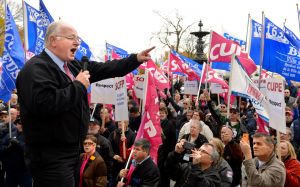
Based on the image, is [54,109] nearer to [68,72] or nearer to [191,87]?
[68,72]

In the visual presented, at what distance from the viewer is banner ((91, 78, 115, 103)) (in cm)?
802

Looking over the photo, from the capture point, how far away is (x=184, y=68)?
1345 cm

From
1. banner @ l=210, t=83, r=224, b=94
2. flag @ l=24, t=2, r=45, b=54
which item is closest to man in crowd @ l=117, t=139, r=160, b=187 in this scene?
flag @ l=24, t=2, r=45, b=54

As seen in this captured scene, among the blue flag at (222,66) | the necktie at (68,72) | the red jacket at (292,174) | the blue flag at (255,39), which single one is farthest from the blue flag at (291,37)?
the necktie at (68,72)

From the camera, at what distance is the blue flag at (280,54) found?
29.8 feet

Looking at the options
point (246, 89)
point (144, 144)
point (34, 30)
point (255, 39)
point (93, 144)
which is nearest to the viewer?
point (144, 144)

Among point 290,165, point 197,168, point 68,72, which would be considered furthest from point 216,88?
point 68,72

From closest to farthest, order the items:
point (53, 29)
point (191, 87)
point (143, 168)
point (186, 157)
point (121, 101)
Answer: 1. point (53, 29)
2. point (186, 157)
3. point (143, 168)
4. point (121, 101)
5. point (191, 87)

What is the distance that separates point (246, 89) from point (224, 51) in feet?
10.3

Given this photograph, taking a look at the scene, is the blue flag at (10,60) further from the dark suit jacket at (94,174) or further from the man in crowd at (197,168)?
the man in crowd at (197,168)

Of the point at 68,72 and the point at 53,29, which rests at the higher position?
the point at 53,29

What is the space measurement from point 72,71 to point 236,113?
19.1ft

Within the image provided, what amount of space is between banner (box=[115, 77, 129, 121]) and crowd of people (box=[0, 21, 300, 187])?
34 centimetres

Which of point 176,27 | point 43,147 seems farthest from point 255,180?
point 176,27
